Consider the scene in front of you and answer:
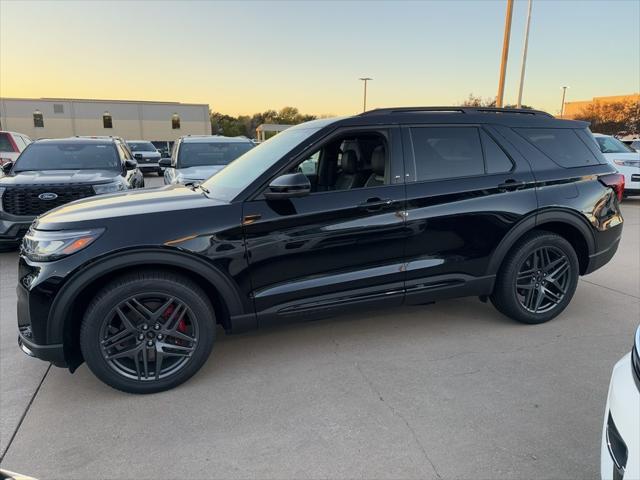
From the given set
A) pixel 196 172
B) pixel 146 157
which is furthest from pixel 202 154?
pixel 146 157

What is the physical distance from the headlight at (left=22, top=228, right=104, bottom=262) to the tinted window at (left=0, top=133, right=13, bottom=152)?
10.5m

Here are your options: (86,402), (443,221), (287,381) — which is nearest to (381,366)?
(287,381)

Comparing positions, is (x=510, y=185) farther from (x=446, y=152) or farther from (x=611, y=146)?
(x=611, y=146)

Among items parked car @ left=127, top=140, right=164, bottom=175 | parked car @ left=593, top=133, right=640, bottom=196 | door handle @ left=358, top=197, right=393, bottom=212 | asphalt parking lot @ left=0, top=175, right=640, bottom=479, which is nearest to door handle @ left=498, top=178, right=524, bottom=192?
door handle @ left=358, top=197, right=393, bottom=212

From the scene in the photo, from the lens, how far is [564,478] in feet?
7.23

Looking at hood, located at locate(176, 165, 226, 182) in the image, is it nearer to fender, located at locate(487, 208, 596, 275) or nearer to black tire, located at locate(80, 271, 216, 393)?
black tire, located at locate(80, 271, 216, 393)

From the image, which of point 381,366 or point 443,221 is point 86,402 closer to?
point 381,366

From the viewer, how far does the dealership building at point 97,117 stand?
51.0 metres

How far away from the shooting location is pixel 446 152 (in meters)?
3.61

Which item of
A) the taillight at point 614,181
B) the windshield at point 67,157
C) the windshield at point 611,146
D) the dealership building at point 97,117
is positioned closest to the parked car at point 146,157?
the windshield at point 67,157

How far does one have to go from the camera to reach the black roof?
3.49m

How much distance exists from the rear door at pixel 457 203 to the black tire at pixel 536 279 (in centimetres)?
22

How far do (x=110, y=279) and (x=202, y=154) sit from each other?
6.47 m

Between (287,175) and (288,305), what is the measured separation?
90cm
